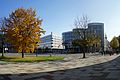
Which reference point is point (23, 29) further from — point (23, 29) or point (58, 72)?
point (58, 72)

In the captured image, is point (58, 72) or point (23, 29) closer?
point (58, 72)

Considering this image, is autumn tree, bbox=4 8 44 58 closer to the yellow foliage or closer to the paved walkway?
the yellow foliage

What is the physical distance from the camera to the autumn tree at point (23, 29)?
48.8m

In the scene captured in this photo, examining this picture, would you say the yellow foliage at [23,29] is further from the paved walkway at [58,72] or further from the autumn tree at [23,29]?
the paved walkway at [58,72]

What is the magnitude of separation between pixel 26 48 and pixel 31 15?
6.77 metres

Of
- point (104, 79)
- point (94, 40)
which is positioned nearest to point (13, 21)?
point (94, 40)

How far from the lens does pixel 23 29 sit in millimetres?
49438

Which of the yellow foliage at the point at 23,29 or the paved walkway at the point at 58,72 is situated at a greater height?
the yellow foliage at the point at 23,29

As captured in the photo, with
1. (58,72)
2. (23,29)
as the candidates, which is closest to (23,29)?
(23,29)

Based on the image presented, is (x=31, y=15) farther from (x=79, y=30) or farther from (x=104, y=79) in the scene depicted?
(x=104, y=79)

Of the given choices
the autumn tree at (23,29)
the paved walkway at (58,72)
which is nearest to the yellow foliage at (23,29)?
the autumn tree at (23,29)

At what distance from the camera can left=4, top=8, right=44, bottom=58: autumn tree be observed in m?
48.8

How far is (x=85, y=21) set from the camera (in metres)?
68.2

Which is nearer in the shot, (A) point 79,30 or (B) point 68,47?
(A) point 79,30
